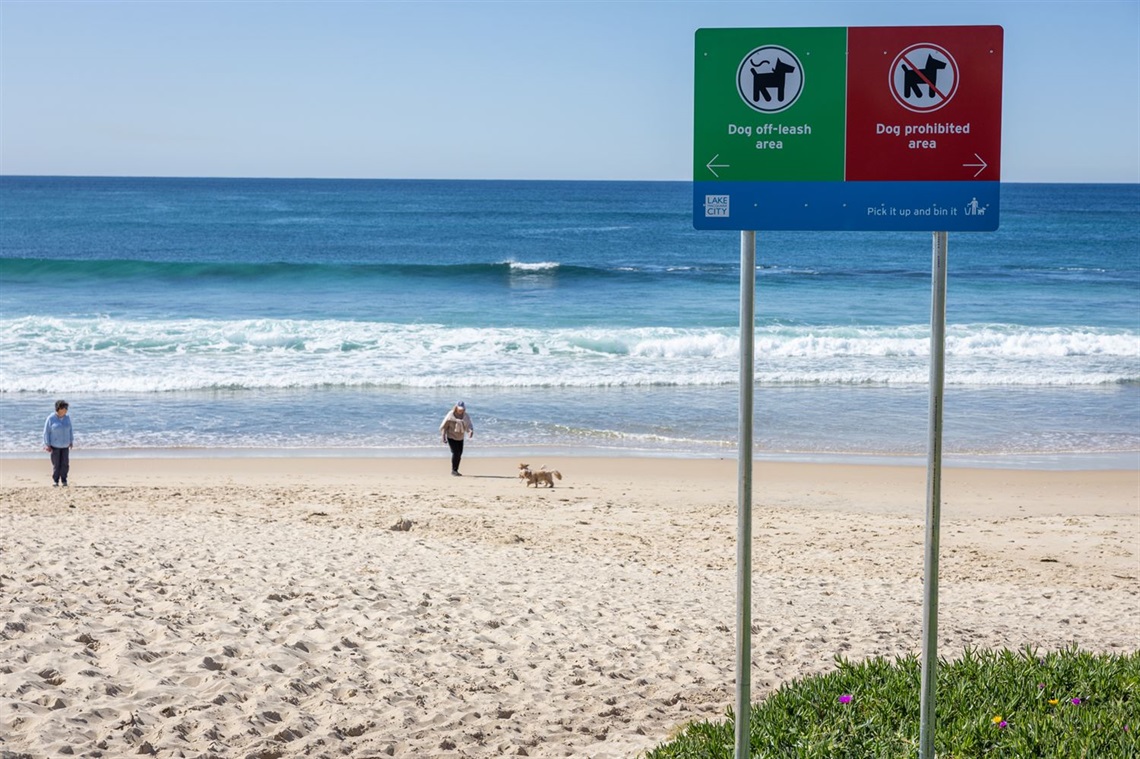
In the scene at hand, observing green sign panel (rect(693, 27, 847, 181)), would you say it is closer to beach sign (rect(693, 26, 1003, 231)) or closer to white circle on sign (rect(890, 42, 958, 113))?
beach sign (rect(693, 26, 1003, 231))

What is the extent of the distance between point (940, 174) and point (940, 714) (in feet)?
9.23

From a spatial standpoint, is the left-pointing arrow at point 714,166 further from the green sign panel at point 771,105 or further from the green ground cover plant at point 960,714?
the green ground cover plant at point 960,714

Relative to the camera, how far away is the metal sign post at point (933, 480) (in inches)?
160

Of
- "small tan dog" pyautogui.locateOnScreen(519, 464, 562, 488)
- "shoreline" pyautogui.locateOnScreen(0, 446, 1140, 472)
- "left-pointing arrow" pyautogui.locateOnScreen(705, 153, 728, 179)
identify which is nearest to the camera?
"left-pointing arrow" pyautogui.locateOnScreen(705, 153, 728, 179)

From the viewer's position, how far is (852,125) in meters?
4.06

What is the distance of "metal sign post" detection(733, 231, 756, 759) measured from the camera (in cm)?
411

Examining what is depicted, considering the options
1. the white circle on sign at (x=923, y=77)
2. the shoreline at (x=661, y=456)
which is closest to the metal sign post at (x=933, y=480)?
the white circle on sign at (x=923, y=77)

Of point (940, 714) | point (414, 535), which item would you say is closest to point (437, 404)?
point (414, 535)

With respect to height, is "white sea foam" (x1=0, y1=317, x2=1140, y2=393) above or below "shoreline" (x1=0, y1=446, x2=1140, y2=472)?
above

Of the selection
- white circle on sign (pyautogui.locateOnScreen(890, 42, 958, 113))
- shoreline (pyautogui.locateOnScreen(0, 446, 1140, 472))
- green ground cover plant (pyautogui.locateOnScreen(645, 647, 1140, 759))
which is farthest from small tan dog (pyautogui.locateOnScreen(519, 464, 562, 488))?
white circle on sign (pyautogui.locateOnScreen(890, 42, 958, 113))

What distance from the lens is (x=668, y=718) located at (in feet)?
21.1

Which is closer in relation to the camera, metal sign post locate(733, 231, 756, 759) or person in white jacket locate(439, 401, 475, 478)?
metal sign post locate(733, 231, 756, 759)

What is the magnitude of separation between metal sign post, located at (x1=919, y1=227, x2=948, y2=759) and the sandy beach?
2.00 metres

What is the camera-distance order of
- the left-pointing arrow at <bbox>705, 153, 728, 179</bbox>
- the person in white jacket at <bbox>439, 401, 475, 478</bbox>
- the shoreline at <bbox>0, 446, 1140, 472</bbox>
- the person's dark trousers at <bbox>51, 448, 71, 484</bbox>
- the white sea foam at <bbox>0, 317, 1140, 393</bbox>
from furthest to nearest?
1. the white sea foam at <bbox>0, 317, 1140, 393</bbox>
2. the shoreline at <bbox>0, 446, 1140, 472</bbox>
3. the person in white jacket at <bbox>439, 401, 475, 478</bbox>
4. the person's dark trousers at <bbox>51, 448, 71, 484</bbox>
5. the left-pointing arrow at <bbox>705, 153, 728, 179</bbox>
